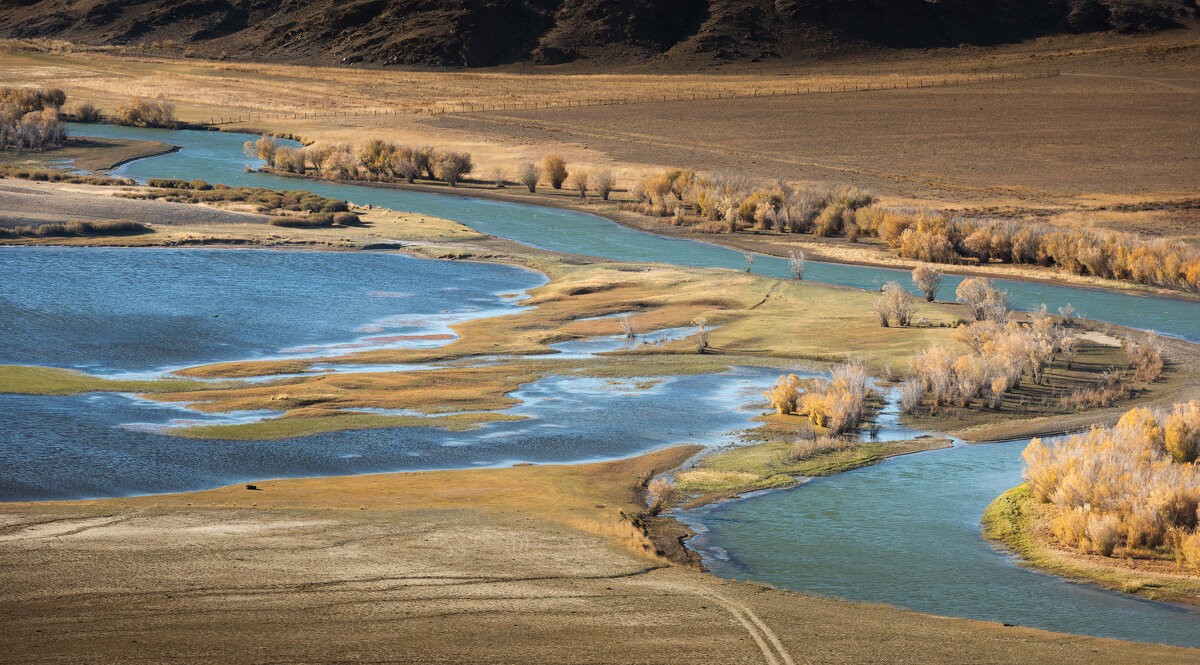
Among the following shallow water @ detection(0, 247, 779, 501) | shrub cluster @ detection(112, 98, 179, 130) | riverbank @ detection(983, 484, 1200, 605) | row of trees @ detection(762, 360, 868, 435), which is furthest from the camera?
shrub cluster @ detection(112, 98, 179, 130)

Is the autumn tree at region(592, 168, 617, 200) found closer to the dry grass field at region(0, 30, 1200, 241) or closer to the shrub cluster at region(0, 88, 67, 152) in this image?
the dry grass field at region(0, 30, 1200, 241)

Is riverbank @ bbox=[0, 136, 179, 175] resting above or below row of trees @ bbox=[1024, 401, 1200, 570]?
above

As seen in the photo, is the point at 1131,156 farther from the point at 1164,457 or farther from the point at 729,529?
the point at 729,529

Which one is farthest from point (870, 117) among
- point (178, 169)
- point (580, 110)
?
point (178, 169)

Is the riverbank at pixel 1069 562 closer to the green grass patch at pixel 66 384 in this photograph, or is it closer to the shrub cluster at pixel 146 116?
the green grass patch at pixel 66 384

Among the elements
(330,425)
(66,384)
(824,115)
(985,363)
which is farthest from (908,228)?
(824,115)

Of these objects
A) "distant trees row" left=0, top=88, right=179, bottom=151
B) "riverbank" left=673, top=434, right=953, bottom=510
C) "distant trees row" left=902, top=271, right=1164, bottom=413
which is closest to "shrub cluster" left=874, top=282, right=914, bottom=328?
"distant trees row" left=902, top=271, right=1164, bottom=413

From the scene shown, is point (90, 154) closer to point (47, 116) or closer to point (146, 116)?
point (47, 116)
